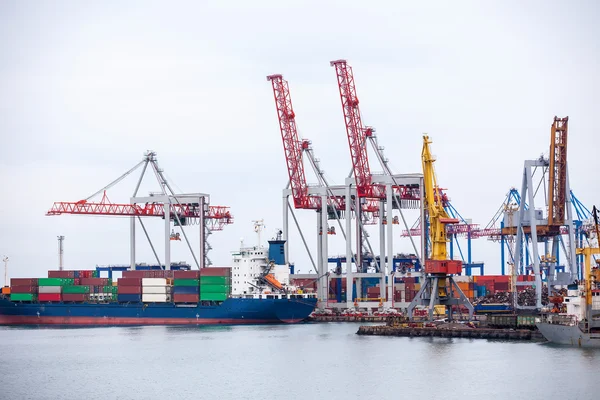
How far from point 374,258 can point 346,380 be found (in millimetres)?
43459

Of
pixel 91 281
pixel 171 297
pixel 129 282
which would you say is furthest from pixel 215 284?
pixel 91 281

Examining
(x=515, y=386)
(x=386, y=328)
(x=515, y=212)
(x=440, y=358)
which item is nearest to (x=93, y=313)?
(x=386, y=328)

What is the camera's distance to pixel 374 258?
8781 cm

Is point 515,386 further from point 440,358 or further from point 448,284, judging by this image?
point 448,284

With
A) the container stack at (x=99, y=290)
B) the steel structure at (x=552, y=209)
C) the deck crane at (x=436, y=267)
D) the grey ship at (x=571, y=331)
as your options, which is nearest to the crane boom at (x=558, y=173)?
the steel structure at (x=552, y=209)

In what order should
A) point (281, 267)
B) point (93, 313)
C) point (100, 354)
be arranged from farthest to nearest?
point (93, 313) < point (281, 267) < point (100, 354)

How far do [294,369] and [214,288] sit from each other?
3214cm

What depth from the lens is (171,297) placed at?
8250 cm

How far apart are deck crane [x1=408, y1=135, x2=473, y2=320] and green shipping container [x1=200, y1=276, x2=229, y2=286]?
701 inches

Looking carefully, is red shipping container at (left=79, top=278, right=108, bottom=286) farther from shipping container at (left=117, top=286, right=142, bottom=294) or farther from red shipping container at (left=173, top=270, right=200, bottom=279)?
red shipping container at (left=173, top=270, right=200, bottom=279)

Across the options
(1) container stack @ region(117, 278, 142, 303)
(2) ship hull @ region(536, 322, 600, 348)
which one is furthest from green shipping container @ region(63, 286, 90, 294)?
(2) ship hull @ region(536, 322, 600, 348)

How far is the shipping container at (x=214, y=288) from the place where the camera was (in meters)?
79.6

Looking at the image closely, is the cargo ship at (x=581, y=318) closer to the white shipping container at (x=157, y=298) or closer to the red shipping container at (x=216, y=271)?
the red shipping container at (x=216, y=271)

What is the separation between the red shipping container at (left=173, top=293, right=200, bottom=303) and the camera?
8056 centimetres
